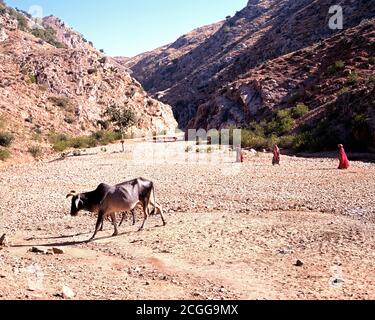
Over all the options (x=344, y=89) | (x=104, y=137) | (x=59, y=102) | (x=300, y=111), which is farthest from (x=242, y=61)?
(x=344, y=89)

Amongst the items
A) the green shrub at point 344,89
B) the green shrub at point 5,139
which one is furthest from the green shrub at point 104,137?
the green shrub at point 344,89

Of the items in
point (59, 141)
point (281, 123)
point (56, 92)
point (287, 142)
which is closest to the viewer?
point (287, 142)

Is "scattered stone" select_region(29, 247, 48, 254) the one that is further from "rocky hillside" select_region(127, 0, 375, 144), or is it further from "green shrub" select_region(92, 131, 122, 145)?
"green shrub" select_region(92, 131, 122, 145)

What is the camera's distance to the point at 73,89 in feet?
205

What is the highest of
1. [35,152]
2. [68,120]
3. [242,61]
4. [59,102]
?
[242,61]

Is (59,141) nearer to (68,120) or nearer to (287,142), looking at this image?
(68,120)

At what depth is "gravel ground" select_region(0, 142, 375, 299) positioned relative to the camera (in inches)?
307

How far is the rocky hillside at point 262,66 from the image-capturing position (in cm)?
4975

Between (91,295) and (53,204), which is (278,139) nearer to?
(53,204)

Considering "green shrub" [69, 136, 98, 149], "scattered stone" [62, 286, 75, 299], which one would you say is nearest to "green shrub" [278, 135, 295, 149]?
"green shrub" [69, 136, 98, 149]

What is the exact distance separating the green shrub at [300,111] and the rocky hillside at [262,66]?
117 cm

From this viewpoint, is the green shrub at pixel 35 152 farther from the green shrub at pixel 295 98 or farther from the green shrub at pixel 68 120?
the green shrub at pixel 295 98

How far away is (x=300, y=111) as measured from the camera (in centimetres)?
4194

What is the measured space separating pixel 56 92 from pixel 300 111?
33.7 m
